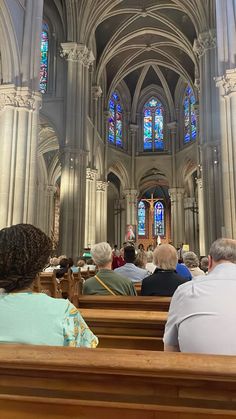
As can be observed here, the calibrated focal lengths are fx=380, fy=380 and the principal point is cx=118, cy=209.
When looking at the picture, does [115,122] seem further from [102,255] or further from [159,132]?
[102,255]

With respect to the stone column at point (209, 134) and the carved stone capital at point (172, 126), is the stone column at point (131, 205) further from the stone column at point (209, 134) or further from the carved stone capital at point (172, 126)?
the stone column at point (209, 134)

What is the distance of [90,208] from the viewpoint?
24.1m

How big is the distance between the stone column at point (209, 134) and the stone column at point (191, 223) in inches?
597

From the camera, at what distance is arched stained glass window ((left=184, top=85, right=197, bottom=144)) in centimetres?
3089

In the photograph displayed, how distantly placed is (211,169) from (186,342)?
632 inches

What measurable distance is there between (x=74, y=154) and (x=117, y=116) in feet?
48.2

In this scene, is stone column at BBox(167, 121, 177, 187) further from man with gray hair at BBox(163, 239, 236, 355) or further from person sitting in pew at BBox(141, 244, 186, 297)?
man with gray hair at BBox(163, 239, 236, 355)

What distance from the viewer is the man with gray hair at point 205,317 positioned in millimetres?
1762

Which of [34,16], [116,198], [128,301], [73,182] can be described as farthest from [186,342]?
[116,198]

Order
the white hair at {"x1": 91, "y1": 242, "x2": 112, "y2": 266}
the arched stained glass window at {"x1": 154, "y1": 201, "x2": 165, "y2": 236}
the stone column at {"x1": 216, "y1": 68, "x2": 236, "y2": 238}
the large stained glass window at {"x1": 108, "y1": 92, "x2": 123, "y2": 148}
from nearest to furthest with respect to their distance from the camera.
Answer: the white hair at {"x1": 91, "y1": 242, "x2": 112, "y2": 266} → the stone column at {"x1": 216, "y1": 68, "x2": 236, "y2": 238} → the large stained glass window at {"x1": 108, "y1": 92, "x2": 123, "y2": 148} → the arched stained glass window at {"x1": 154, "y1": 201, "x2": 165, "y2": 236}

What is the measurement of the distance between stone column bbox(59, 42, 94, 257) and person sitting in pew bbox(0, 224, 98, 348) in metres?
17.0

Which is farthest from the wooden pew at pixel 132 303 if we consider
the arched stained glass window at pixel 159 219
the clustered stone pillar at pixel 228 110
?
the arched stained glass window at pixel 159 219

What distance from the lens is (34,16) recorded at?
13102mm

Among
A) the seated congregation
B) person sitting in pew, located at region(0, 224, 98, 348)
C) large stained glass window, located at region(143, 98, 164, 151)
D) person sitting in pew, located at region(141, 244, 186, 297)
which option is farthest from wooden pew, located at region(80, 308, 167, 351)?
large stained glass window, located at region(143, 98, 164, 151)
